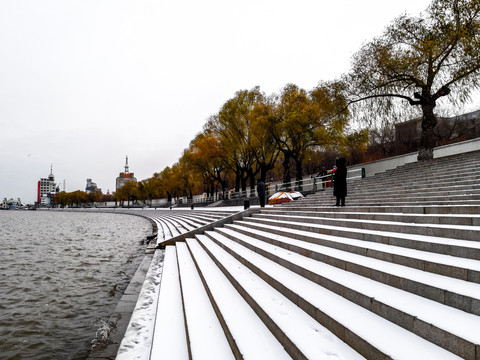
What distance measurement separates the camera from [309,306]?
3178mm

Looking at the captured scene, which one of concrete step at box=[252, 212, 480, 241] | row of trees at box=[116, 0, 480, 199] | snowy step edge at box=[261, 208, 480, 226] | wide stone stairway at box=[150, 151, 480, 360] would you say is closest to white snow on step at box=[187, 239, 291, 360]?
wide stone stairway at box=[150, 151, 480, 360]

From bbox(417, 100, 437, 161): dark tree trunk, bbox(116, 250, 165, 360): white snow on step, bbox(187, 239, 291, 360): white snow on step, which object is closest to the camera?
bbox(187, 239, 291, 360): white snow on step

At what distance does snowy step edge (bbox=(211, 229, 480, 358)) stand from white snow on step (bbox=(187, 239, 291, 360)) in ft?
3.17

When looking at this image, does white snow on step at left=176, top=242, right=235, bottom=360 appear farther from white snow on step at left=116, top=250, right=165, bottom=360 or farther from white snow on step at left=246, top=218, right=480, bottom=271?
white snow on step at left=246, top=218, right=480, bottom=271

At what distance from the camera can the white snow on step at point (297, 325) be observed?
239 centimetres

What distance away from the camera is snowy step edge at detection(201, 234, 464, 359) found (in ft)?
6.91

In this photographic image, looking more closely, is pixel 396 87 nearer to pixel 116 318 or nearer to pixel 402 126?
pixel 116 318

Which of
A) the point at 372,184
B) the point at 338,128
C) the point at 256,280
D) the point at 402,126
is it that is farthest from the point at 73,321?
the point at 402,126

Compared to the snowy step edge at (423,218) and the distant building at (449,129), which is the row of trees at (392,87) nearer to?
the snowy step edge at (423,218)

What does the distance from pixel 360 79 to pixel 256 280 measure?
657 inches

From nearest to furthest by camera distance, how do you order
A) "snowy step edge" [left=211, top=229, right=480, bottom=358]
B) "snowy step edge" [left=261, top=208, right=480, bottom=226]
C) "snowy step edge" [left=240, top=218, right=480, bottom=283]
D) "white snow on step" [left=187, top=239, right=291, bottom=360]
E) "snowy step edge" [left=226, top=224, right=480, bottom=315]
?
"snowy step edge" [left=211, top=229, right=480, bottom=358] < "snowy step edge" [left=226, top=224, right=480, bottom=315] < "white snow on step" [left=187, top=239, right=291, bottom=360] < "snowy step edge" [left=240, top=218, right=480, bottom=283] < "snowy step edge" [left=261, top=208, right=480, bottom=226]

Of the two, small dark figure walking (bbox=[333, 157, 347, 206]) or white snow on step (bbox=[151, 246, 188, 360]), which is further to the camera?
small dark figure walking (bbox=[333, 157, 347, 206])

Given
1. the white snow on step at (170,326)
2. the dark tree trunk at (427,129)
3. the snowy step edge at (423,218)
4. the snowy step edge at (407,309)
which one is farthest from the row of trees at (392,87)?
the white snow on step at (170,326)

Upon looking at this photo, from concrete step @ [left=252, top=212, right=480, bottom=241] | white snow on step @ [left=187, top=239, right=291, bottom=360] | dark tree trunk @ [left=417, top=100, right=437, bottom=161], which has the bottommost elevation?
white snow on step @ [left=187, top=239, right=291, bottom=360]
